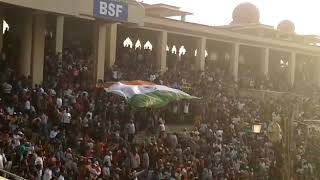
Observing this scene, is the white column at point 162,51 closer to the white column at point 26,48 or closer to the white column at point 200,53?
the white column at point 200,53

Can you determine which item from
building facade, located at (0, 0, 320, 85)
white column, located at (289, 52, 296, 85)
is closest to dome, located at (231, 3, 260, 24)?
building facade, located at (0, 0, 320, 85)

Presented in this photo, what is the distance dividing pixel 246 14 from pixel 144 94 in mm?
28971

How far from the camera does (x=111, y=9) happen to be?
20.6 meters

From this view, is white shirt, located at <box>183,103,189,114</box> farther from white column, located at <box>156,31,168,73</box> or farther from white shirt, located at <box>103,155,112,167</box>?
white shirt, located at <box>103,155,112,167</box>

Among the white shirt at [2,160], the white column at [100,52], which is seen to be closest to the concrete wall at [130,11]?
the white column at [100,52]

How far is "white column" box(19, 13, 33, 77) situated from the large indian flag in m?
3.19

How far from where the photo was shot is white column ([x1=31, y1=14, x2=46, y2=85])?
20.0 m

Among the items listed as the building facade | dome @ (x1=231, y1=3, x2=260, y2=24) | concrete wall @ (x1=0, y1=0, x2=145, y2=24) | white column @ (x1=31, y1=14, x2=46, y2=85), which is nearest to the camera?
concrete wall @ (x1=0, y1=0, x2=145, y2=24)

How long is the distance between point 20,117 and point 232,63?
20398 mm

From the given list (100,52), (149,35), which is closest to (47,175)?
(100,52)

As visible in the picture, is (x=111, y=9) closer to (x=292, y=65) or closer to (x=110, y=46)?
(x=110, y=46)

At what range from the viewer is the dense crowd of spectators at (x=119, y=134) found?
1498cm

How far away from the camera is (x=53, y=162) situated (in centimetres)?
1413

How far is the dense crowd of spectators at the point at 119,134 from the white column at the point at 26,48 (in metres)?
0.65
